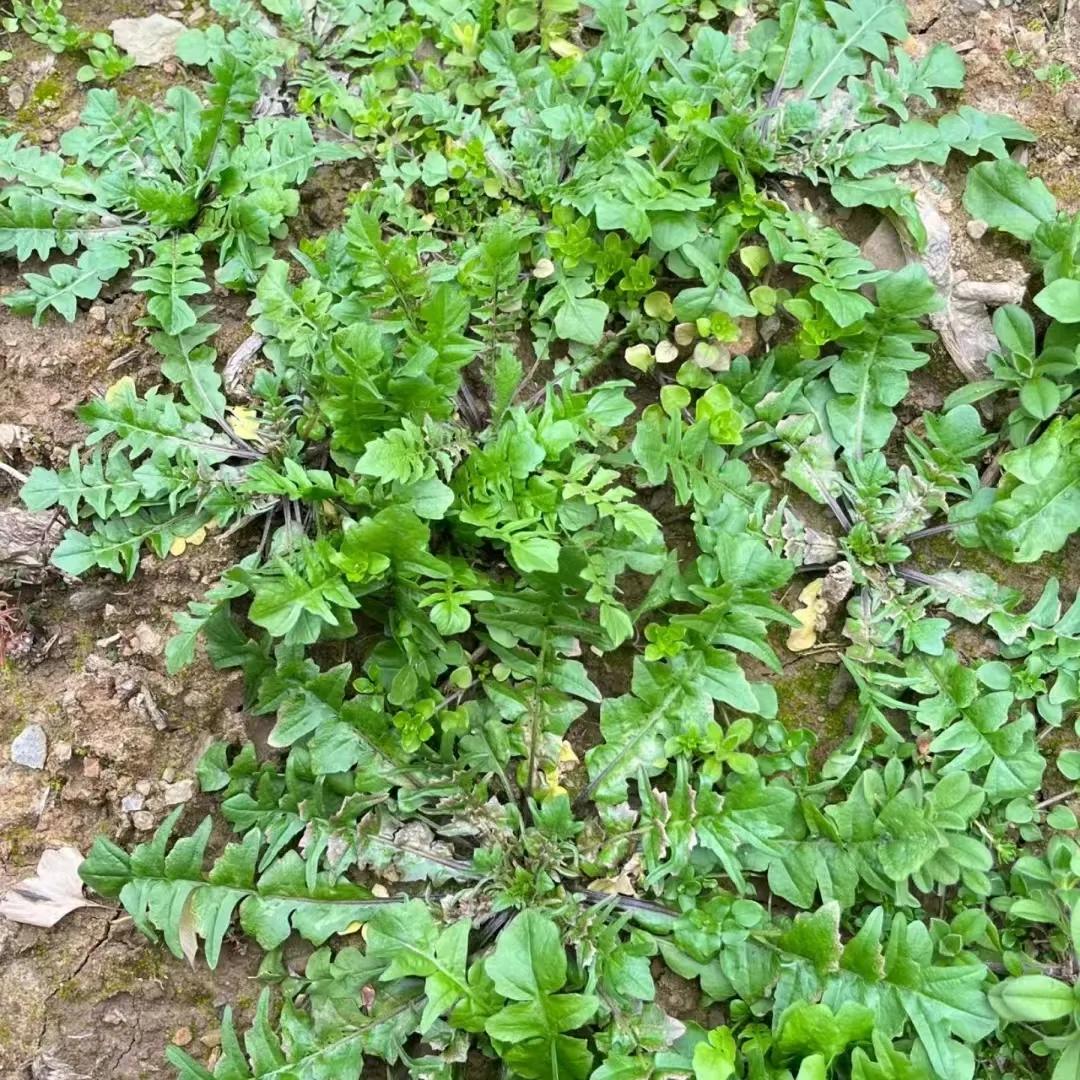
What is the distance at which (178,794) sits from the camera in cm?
269

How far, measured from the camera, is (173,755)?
108 inches

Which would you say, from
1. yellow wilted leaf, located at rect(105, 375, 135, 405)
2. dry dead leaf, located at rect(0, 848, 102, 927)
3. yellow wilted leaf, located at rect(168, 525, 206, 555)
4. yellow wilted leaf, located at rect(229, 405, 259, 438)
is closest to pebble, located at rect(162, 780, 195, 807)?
dry dead leaf, located at rect(0, 848, 102, 927)

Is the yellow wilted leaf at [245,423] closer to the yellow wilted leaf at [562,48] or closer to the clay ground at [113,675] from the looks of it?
the clay ground at [113,675]

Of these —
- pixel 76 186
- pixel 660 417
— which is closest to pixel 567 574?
pixel 660 417

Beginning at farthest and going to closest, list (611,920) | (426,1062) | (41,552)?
1. (41,552)
2. (611,920)
3. (426,1062)

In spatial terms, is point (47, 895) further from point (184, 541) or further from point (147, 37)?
point (147, 37)

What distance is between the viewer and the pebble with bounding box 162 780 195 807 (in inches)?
106

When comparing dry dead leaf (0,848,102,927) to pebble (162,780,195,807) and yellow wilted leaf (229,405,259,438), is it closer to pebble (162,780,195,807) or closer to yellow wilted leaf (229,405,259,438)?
pebble (162,780,195,807)

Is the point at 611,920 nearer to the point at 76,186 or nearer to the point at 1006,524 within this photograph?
the point at 1006,524

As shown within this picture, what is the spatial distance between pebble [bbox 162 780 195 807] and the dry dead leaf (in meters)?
0.28

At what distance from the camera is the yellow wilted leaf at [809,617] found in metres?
2.85

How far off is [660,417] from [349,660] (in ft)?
3.72

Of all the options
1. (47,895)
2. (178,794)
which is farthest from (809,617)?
(47,895)

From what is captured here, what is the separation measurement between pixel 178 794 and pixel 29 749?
0.44 metres
